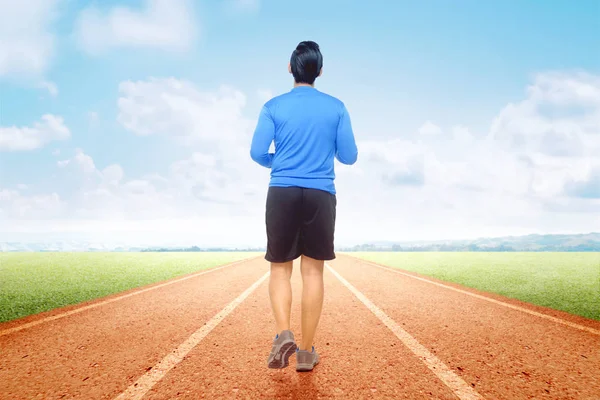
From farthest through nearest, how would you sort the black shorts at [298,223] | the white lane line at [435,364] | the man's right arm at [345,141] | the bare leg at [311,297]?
the man's right arm at [345,141] → the bare leg at [311,297] → the black shorts at [298,223] → the white lane line at [435,364]

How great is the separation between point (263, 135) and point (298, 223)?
88cm

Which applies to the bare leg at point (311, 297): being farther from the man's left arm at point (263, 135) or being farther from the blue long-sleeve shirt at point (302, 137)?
the man's left arm at point (263, 135)

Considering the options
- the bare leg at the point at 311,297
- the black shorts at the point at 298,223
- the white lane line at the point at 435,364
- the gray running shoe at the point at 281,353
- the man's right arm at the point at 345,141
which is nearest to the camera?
the white lane line at the point at 435,364

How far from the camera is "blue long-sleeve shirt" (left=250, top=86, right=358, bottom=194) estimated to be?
322 centimetres

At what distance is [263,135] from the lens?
3.32m

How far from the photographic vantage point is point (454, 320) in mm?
5445

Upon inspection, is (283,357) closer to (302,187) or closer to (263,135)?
(302,187)

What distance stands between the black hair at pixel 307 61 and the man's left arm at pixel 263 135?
477 millimetres

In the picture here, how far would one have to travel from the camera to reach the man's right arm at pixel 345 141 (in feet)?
11.1

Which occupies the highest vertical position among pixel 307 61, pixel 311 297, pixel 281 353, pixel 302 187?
pixel 307 61

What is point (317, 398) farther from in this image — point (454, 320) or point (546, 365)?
point (454, 320)

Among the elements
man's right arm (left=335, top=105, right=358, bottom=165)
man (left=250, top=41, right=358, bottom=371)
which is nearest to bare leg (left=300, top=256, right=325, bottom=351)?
man (left=250, top=41, right=358, bottom=371)

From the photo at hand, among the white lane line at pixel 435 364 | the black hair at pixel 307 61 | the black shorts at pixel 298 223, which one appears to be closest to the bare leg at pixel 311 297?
the black shorts at pixel 298 223

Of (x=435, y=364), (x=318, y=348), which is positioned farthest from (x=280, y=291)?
(x=435, y=364)
